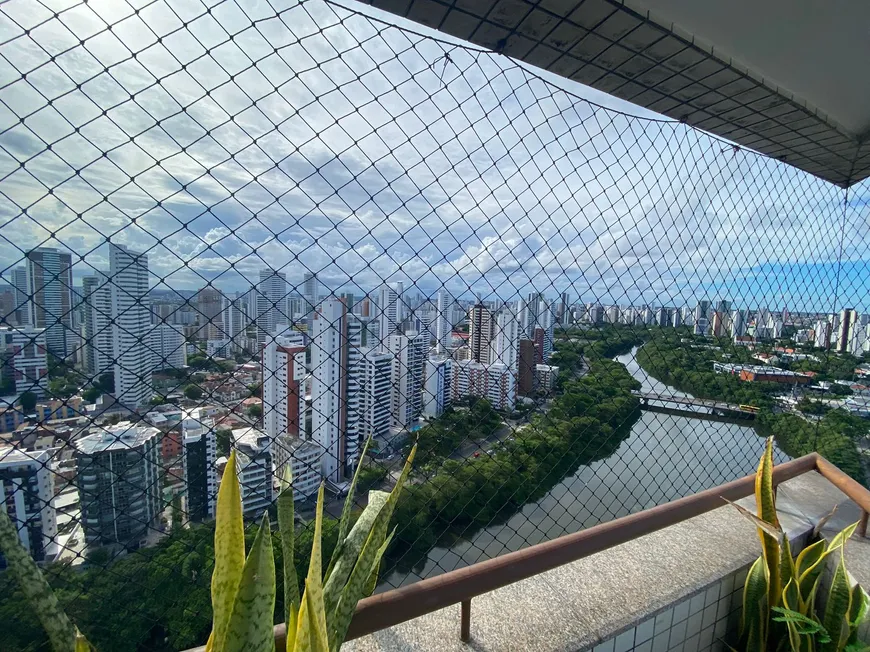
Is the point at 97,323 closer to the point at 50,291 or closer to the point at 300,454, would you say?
the point at 50,291

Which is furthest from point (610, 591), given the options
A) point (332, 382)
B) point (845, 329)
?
point (845, 329)

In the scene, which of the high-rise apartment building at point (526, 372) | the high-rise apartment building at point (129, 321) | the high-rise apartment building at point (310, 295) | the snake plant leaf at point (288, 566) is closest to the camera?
the snake plant leaf at point (288, 566)

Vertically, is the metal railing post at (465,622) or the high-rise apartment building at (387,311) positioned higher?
the high-rise apartment building at (387,311)

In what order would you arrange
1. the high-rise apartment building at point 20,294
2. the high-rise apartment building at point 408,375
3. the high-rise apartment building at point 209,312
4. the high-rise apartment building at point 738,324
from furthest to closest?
the high-rise apartment building at point 738,324, the high-rise apartment building at point 408,375, the high-rise apartment building at point 209,312, the high-rise apartment building at point 20,294

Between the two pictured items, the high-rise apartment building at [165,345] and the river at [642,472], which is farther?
the river at [642,472]

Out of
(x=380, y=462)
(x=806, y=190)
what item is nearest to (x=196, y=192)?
(x=380, y=462)

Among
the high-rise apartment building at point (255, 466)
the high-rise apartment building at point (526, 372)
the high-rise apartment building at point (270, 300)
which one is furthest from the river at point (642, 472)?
the high-rise apartment building at point (270, 300)

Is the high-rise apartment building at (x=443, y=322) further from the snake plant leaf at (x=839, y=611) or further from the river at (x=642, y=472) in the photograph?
the snake plant leaf at (x=839, y=611)
